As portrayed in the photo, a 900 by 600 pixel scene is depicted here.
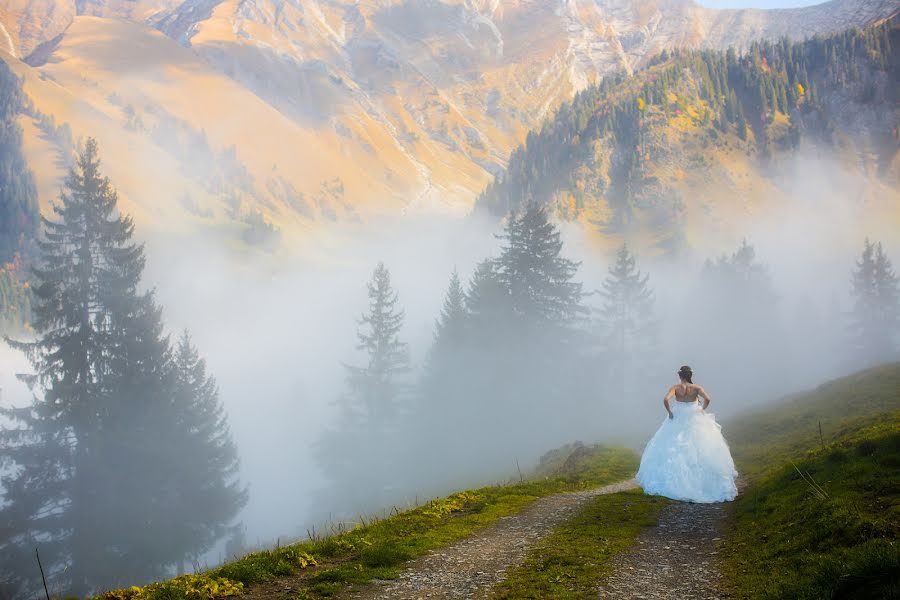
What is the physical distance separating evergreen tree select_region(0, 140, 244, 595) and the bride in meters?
30.4

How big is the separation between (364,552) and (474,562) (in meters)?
2.35

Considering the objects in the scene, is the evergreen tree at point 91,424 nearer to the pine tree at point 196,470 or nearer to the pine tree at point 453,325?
the pine tree at point 196,470

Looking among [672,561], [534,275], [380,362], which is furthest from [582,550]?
[380,362]

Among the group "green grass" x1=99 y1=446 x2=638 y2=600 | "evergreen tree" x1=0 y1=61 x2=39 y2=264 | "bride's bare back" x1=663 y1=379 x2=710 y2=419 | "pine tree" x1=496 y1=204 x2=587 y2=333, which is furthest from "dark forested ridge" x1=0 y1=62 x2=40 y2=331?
"bride's bare back" x1=663 y1=379 x2=710 y2=419

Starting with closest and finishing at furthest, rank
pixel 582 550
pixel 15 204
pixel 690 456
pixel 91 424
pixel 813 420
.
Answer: pixel 582 550, pixel 690 456, pixel 813 420, pixel 91 424, pixel 15 204

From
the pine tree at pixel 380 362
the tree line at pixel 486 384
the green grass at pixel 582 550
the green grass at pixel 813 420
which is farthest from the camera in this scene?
the pine tree at pixel 380 362

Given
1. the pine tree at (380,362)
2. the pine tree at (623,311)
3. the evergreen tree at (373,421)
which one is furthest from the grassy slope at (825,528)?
the pine tree at (623,311)

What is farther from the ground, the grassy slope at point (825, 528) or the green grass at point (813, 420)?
the grassy slope at point (825, 528)

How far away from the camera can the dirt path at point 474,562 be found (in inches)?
397

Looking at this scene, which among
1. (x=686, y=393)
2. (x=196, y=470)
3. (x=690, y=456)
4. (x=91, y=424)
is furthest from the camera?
(x=196, y=470)

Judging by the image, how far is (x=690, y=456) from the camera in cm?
1666

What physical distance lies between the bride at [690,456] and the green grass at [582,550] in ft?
2.22

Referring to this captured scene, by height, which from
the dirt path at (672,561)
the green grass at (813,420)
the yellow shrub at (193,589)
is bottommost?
the green grass at (813,420)

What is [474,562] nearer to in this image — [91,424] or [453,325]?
[91,424]
